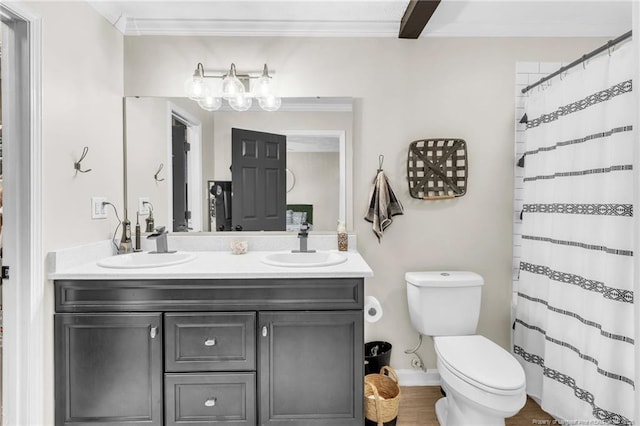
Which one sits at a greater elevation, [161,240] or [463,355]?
[161,240]

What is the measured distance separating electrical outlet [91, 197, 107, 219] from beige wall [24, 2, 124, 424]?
28 mm

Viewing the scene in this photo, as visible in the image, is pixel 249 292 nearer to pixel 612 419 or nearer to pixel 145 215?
pixel 145 215

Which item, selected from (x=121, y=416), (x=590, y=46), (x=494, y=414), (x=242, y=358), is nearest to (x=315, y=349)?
(x=242, y=358)

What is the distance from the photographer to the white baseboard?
2.42m

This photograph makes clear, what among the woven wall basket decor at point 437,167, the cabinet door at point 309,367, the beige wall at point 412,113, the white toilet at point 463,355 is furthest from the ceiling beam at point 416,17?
the cabinet door at point 309,367

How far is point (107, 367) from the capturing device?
5.68 feet

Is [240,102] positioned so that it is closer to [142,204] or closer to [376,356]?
[142,204]

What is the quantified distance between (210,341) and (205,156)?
1171 mm

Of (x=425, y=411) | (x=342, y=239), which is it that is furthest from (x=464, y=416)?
(x=342, y=239)

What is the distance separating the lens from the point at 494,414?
5.42ft

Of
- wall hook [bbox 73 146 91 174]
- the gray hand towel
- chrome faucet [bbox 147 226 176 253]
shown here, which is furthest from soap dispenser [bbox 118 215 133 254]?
the gray hand towel

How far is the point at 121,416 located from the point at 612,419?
221 cm

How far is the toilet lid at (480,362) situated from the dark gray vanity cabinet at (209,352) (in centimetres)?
48

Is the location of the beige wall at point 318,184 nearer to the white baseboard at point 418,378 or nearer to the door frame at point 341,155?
the door frame at point 341,155
